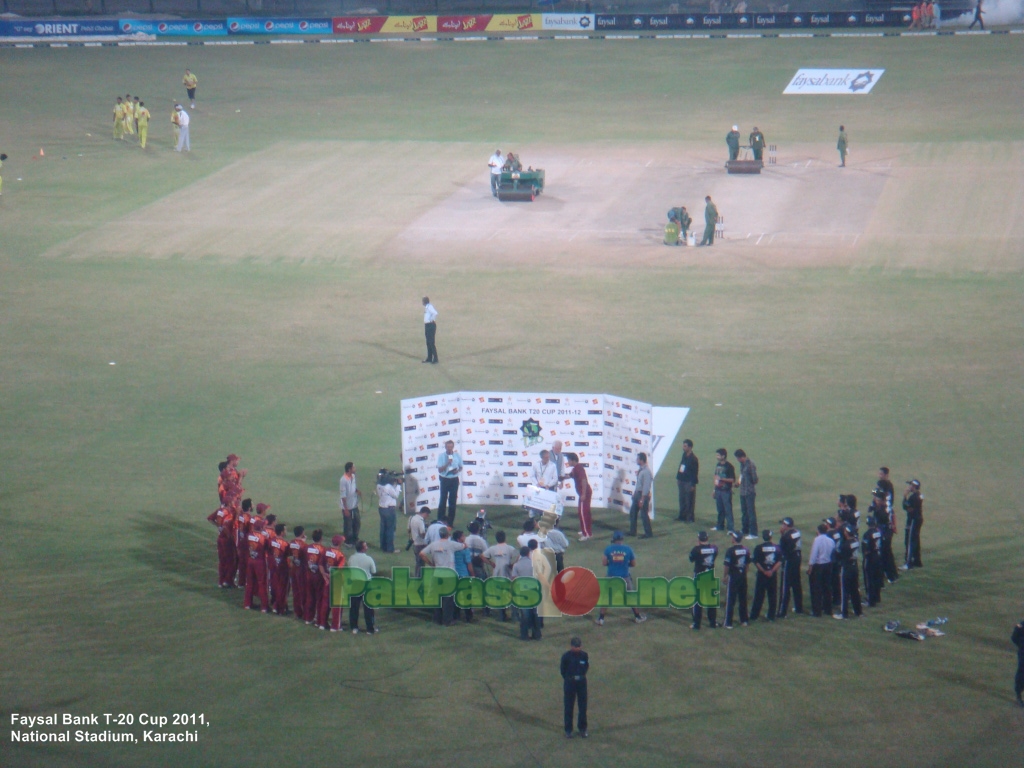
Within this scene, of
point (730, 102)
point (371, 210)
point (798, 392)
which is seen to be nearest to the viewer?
point (798, 392)

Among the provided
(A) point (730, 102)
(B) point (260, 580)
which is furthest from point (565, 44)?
(B) point (260, 580)

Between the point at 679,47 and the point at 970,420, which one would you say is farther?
the point at 679,47

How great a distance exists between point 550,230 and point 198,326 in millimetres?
13997

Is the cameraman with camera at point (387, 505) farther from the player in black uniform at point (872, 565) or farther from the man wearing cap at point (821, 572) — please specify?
the player in black uniform at point (872, 565)

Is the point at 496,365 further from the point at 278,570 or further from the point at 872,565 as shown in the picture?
the point at 872,565

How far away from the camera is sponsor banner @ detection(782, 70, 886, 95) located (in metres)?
66.1

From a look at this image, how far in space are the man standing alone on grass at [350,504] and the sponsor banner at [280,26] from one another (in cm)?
6646

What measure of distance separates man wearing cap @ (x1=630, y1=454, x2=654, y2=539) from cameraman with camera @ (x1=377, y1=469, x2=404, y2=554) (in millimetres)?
4145

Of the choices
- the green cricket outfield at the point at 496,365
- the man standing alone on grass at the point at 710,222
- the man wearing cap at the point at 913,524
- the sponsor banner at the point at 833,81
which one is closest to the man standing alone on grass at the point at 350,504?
the green cricket outfield at the point at 496,365

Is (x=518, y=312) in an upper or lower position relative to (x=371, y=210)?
lower

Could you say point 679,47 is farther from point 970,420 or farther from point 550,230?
point 970,420

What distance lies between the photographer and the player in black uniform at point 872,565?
1988cm

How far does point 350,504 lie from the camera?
2228 cm

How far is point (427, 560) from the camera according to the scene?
19703 mm
